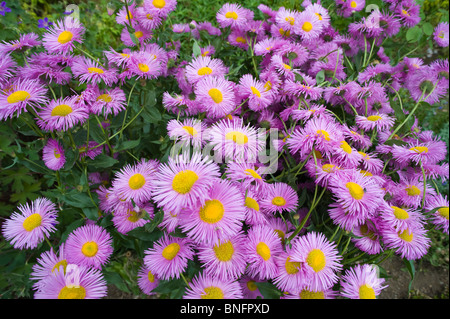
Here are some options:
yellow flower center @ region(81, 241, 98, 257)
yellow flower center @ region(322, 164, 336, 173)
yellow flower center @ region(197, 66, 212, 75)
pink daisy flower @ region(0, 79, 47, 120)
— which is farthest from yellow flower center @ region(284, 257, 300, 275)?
pink daisy flower @ region(0, 79, 47, 120)

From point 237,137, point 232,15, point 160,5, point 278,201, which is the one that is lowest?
point 278,201

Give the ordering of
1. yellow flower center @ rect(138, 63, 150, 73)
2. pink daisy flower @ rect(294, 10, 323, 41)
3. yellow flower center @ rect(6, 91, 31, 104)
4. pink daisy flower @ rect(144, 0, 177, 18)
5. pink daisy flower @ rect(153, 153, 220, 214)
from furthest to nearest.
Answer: pink daisy flower @ rect(294, 10, 323, 41), pink daisy flower @ rect(144, 0, 177, 18), yellow flower center @ rect(138, 63, 150, 73), yellow flower center @ rect(6, 91, 31, 104), pink daisy flower @ rect(153, 153, 220, 214)

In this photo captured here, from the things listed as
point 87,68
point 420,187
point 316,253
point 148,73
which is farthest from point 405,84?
point 87,68

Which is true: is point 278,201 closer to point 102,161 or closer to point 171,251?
point 171,251

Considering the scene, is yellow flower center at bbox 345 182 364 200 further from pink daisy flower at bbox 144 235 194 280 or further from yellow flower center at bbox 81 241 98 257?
yellow flower center at bbox 81 241 98 257

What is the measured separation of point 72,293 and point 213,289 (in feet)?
0.90

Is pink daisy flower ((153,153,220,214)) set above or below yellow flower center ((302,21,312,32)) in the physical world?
below

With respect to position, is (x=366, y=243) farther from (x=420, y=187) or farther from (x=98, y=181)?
(x=98, y=181)

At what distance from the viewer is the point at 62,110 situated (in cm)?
63

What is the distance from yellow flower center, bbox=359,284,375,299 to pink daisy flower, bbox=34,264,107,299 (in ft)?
1.74

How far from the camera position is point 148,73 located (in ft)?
2.36

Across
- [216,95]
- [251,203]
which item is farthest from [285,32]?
[251,203]

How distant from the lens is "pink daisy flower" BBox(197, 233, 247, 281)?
0.59 m

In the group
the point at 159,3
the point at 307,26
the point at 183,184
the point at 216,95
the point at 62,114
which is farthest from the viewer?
the point at 307,26
